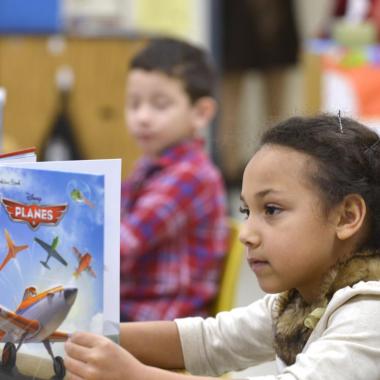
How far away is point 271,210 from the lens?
101 cm

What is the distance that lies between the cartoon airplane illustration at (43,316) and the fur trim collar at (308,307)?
250 mm

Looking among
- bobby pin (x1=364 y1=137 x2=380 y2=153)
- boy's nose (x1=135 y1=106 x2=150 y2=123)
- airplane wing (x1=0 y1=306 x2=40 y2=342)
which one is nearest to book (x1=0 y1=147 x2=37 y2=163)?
airplane wing (x1=0 y1=306 x2=40 y2=342)

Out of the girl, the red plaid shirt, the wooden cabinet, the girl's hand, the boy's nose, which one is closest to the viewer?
the girl's hand

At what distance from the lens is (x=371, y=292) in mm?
950

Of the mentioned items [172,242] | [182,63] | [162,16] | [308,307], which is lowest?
[172,242]

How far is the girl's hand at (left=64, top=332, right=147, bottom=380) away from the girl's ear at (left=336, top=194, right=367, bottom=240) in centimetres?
26

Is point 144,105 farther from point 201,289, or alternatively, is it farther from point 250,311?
point 250,311

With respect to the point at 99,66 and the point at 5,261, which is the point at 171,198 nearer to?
the point at 5,261

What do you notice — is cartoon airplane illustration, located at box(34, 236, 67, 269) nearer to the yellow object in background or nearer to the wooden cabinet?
the wooden cabinet

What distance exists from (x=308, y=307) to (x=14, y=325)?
0.31 m

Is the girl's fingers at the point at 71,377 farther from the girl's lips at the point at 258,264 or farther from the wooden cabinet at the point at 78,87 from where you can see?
the wooden cabinet at the point at 78,87

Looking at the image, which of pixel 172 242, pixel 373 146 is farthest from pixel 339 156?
pixel 172 242

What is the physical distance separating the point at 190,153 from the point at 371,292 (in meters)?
1.07

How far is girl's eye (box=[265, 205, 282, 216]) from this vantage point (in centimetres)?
100
